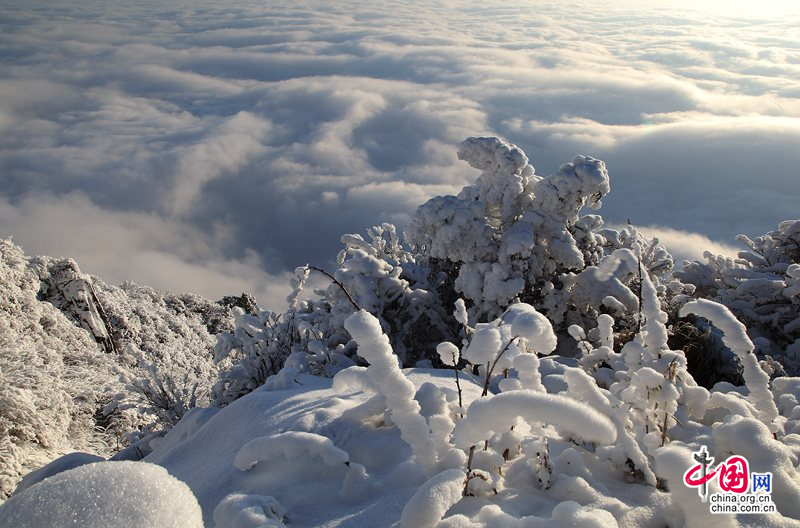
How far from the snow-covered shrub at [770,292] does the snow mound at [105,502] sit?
A: 507 centimetres

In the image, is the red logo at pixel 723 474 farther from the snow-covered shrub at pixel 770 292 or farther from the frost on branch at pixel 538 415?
the snow-covered shrub at pixel 770 292

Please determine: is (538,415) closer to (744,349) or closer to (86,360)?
(744,349)

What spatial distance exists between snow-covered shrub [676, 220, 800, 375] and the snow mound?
507 cm

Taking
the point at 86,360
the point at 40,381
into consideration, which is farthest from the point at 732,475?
the point at 86,360

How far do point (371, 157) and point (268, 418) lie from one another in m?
199

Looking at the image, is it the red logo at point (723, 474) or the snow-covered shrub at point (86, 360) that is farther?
the snow-covered shrub at point (86, 360)

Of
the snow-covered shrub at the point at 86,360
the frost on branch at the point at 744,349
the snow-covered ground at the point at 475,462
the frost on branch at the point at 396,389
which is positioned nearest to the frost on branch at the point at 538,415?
the snow-covered ground at the point at 475,462

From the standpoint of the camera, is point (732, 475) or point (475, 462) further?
point (475, 462)

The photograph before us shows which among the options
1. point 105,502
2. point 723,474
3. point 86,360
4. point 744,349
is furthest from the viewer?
A: point 86,360

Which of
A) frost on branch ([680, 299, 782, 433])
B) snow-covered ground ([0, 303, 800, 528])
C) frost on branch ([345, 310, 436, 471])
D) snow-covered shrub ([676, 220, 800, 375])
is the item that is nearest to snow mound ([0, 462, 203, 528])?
snow-covered ground ([0, 303, 800, 528])

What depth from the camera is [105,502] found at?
170 cm

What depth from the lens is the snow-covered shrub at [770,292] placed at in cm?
609

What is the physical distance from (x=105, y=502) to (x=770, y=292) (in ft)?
24.2

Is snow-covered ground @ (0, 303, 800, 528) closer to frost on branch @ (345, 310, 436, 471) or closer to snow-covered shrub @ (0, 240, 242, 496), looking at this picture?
frost on branch @ (345, 310, 436, 471)
